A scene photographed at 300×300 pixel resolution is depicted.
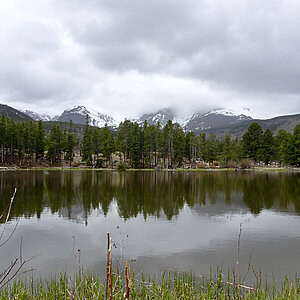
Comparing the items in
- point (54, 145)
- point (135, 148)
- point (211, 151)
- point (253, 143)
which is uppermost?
point (253, 143)

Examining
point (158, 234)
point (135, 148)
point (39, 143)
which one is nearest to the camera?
point (158, 234)

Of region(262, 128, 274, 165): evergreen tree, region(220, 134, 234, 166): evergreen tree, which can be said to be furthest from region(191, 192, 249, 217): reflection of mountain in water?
region(262, 128, 274, 165): evergreen tree

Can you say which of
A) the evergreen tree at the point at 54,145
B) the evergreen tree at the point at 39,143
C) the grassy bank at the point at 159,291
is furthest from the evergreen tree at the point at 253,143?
the grassy bank at the point at 159,291

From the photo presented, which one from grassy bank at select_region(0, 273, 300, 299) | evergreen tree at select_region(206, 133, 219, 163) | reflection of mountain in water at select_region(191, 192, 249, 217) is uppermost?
evergreen tree at select_region(206, 133, 219, 163)

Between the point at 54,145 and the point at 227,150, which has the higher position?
the point at 54,145

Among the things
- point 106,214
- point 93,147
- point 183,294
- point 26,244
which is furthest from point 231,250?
point 93,147

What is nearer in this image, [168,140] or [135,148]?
[135,148]

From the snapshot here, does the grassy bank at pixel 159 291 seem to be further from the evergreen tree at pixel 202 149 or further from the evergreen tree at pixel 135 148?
the evergreen tree at pixel 202 149

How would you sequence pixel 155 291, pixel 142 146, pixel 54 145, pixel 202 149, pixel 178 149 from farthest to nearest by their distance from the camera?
pixel 202 149 < pixel 54 145 < pixel 142 146 < pixel 178 149 < pixel 155 291

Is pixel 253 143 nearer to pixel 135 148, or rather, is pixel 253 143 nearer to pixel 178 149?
pixel 178 149

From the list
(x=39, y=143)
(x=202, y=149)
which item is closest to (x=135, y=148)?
(x=202, y=149)

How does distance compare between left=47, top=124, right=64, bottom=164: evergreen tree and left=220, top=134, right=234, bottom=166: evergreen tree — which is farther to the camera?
left=47, top=124, right=64, bottom=164: evergreen tree

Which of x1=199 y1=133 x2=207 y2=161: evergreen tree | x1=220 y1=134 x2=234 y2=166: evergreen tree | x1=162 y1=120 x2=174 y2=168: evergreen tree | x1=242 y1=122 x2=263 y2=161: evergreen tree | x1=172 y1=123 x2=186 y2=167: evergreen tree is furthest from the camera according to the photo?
x1=199 y1=133 x2=207 y2=161: evergreen tree

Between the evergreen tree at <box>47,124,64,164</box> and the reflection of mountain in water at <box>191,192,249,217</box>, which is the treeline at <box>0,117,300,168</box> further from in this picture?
the reflection of mountain in water at <box>191,192,249,217</box>
